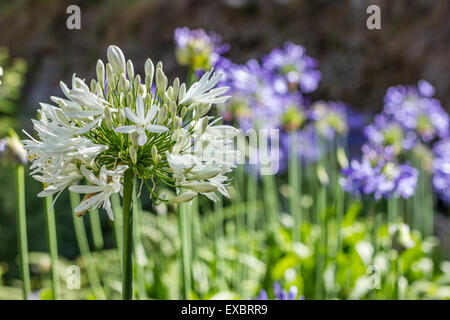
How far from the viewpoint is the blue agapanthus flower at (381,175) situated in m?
1.87

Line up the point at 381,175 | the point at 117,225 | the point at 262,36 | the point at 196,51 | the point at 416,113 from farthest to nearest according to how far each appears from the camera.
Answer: the point at 262,36
the point at 416,113
the point at 117,225
the point at 381,175
the point at 196,51

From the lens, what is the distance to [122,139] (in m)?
0.96

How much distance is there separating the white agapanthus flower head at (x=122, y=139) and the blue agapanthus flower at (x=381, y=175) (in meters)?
1.06

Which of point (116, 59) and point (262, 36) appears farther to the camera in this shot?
point (262, 36)

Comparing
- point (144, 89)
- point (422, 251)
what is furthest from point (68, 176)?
point (422, 251)

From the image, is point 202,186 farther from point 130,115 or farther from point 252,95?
point 252,95

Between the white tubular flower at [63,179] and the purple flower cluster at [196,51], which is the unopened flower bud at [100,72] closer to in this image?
the white tubular flower at [63,179]

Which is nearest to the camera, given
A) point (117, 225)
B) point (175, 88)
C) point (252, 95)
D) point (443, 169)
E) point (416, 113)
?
point (175, 88)

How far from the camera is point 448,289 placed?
2.62 metres

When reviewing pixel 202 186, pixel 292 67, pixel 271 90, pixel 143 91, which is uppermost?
pixel 292 67

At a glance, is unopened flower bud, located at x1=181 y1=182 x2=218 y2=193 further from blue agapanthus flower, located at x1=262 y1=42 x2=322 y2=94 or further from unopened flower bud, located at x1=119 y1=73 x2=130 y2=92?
blue agapanthus flower, located at x1=262 y1=42 x2=322 y2=94

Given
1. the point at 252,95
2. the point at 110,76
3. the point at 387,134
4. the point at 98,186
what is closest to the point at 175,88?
the point at 110,76

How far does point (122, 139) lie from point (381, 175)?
1.30 m

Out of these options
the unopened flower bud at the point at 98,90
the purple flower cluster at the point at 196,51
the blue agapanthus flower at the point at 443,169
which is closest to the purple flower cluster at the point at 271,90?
the purple flower cluster at the point at 196,51
